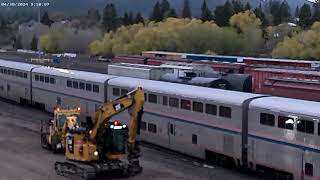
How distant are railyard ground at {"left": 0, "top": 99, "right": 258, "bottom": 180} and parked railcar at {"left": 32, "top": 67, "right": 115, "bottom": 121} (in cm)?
363

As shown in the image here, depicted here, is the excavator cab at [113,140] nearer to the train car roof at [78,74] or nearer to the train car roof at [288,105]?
the train car roof at [288,105]

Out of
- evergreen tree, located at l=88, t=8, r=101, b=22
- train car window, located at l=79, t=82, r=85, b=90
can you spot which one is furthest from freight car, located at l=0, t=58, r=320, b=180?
evergreen tree, located at l=88, t=8, r=101, b=22

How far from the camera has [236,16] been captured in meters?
86.1

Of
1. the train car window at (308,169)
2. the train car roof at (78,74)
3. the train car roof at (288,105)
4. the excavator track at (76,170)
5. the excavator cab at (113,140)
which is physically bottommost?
the excavator track at (76,170)

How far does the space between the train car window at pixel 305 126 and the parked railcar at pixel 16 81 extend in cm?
2886

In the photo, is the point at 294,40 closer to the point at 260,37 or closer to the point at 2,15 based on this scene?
the point at 260,37

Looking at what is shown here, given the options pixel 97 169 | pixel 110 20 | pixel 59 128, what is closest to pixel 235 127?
pixel 97 169

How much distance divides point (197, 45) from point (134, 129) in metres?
57.4

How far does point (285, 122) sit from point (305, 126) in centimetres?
95

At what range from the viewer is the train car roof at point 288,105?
62.2 ft

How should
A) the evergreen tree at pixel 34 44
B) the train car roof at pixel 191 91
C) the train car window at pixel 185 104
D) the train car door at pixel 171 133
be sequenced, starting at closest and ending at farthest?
the train car roof at pixel 191 91
the train car window at pixel 185 104
the train car door at pixel 171 133
the evergreen tree at pixel 34 44

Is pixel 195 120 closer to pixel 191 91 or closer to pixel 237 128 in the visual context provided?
pixel 191 91

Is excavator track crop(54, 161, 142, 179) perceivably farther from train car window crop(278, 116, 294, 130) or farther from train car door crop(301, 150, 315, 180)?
train car door crop(301, 150, 315, 180)

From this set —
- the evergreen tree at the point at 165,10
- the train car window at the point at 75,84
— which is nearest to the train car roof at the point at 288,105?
the train car window at the point at 75,84
